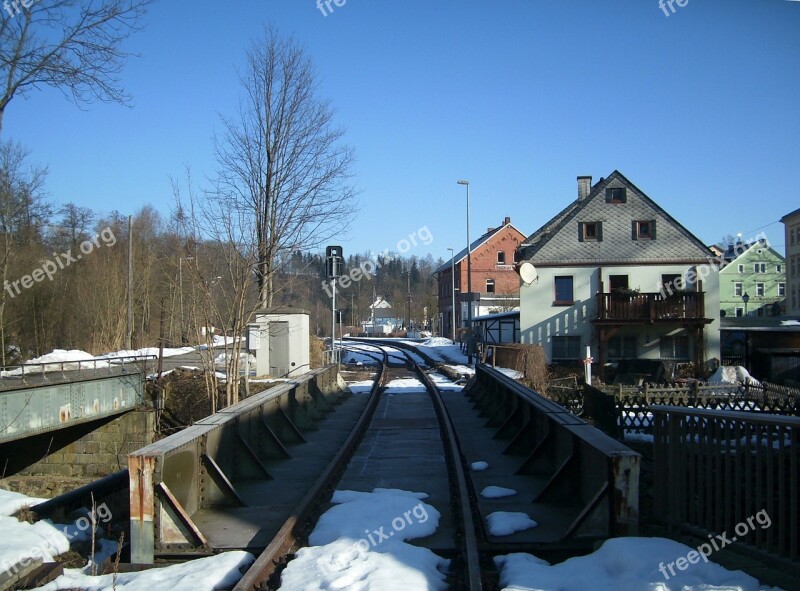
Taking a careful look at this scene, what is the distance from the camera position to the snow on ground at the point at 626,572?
4.68 m

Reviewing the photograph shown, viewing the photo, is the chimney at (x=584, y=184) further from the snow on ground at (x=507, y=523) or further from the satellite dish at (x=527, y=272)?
the snow on ground at (x=507, y=523)

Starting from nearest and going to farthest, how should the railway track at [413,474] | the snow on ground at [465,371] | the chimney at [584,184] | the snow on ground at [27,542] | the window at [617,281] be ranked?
the railway track at [413,474] < the snow on ground at [27,542] < the snow on ground at [465,371] < the window at [617,281] < the chimney at [584,184]

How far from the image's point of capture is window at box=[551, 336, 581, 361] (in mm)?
36562

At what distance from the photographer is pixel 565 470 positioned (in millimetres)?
7203

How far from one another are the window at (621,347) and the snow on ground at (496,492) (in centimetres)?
2926

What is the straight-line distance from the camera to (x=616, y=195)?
3812 centimetres

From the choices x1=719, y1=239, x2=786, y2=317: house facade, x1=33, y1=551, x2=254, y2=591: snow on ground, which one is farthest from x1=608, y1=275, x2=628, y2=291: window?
x1=719, y1=239, x2=786, y2=317: house facade

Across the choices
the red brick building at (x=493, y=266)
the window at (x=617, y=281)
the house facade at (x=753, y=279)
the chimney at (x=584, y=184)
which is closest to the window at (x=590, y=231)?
the window at (x=617, y=281)

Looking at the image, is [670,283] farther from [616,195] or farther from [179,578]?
[179,578]

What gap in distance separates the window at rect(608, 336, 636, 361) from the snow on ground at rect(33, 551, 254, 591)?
105ft

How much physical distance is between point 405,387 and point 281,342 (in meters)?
5.08
